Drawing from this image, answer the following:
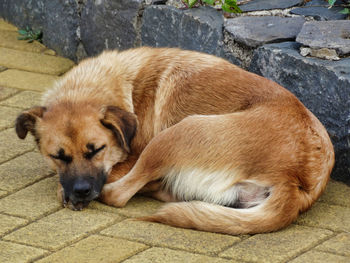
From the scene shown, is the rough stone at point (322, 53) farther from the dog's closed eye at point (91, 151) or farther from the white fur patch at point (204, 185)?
the dog's closed eye at point (91, 151)

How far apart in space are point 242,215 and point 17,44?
155 inches

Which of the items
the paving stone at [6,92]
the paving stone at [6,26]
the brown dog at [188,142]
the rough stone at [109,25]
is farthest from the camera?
the paving stone at [6,26]

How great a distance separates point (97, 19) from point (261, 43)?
1.87 meters

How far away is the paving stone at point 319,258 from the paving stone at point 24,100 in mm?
2886

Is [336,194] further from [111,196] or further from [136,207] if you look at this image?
[111,196]

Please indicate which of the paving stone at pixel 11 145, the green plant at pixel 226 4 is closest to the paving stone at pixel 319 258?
the paving stone at pixel 11 145

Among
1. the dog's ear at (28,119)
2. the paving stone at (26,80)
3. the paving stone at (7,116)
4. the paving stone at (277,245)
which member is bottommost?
the paving stone at (7,116)

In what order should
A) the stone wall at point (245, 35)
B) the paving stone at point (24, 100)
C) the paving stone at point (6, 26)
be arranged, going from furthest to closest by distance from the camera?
1. the paving stone at point (6, 26)
2. the paving stone at point (24, 100)
3. the stone wall at point (245, 35)

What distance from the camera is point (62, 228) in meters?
4.05

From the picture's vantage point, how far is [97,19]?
648cm

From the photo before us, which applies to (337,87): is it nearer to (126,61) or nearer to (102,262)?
(126,61)

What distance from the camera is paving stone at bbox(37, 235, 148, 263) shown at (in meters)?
3.69

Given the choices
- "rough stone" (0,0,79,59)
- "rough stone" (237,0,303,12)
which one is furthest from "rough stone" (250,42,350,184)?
"rough stone" (0,0,79,59)

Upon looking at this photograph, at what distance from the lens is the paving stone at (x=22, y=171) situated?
4.66m
